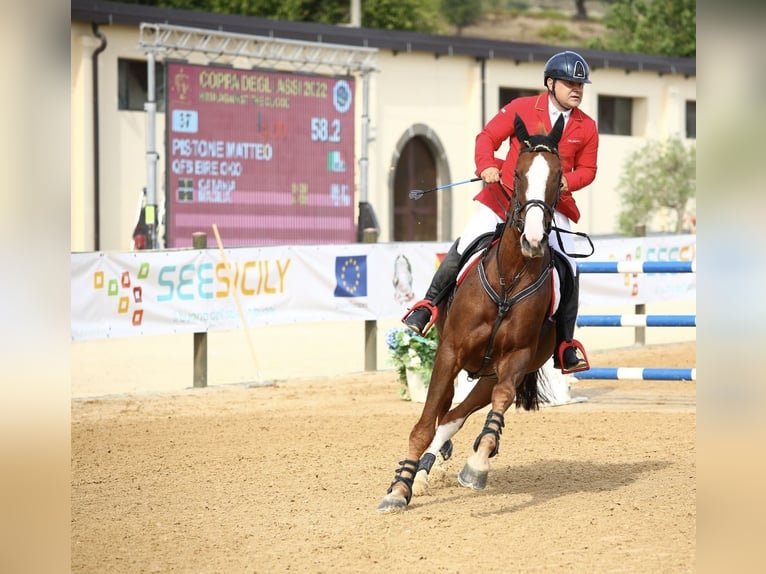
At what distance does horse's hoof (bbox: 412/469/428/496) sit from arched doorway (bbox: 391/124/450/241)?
2159cm

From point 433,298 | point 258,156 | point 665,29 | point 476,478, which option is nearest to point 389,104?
point 258,156

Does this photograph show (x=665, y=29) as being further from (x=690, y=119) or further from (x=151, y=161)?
(x=151, y=161)

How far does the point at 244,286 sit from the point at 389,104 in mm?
15513

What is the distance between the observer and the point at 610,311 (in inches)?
766

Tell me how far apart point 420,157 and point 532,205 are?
77.4 ft

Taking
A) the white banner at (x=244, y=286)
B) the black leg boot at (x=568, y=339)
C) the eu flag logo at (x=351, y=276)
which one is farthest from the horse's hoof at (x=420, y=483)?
the eu flag logo at (x=351, y=276)

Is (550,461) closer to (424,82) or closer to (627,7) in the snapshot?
(424,82)

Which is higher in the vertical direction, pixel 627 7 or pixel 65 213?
pixel 627 7

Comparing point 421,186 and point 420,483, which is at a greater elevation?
point 421,186

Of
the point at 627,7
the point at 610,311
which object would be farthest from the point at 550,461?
the point at 627,7

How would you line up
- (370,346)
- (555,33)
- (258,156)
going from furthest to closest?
(555,33)
(258,156)
(370,346)

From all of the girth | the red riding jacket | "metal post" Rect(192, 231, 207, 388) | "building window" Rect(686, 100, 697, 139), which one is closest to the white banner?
"metal post" Rect(192, 231, 207, 388)

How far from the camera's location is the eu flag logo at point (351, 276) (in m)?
14.8

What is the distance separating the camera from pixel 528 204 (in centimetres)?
679
